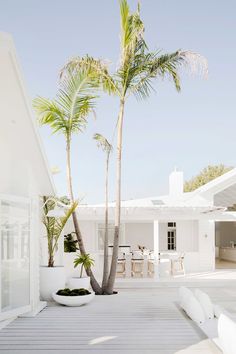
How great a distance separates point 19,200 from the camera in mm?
8891

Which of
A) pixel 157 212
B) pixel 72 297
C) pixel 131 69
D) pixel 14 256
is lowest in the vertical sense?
pixel 72 297

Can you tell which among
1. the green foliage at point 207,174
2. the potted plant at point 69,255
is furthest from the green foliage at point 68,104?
the green foliage at point 207,174

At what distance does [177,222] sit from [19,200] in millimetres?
11684

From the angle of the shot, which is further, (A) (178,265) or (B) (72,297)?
(A) (178,265)

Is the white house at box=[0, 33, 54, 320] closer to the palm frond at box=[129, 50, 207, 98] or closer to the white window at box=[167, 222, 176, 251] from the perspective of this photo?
the palm frond at box=[129, 50, 207, 98]

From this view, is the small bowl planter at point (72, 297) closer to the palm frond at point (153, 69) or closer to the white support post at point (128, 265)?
the palm frond at point (153, 69)

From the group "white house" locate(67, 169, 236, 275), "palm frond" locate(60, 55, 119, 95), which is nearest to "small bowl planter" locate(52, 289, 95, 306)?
"palm frond" locate(60, 55, 119, 95)

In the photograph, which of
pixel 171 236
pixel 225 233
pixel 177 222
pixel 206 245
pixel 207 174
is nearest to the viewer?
pixel 206 245

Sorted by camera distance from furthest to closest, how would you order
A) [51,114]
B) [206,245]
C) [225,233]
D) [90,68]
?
[225,233] → [206,245] → [51,114] → [90,68]

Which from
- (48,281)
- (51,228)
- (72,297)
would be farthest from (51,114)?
(72,297)

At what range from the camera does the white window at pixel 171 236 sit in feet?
65.1

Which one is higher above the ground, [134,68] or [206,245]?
[134,68]

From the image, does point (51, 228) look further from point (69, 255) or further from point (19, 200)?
point (69, 255)

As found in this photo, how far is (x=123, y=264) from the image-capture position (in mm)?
16484
